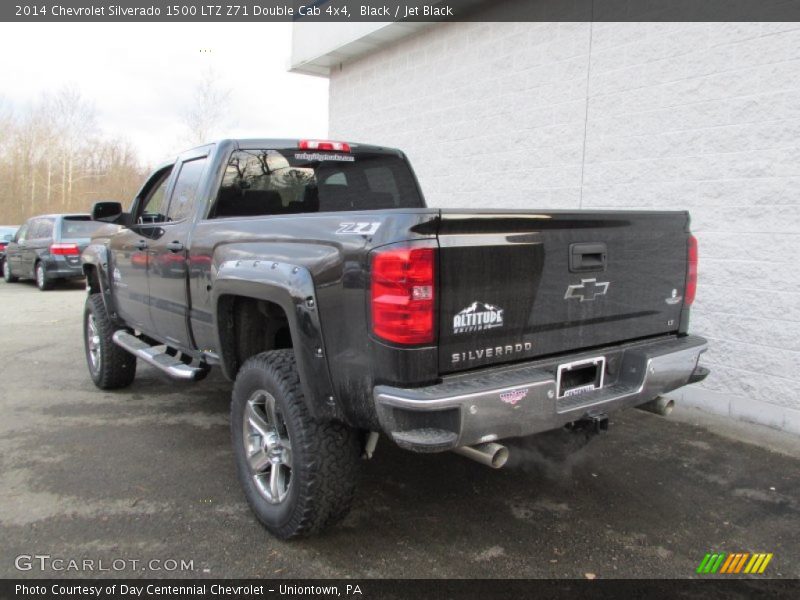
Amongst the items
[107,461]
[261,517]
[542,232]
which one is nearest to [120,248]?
[107,461]

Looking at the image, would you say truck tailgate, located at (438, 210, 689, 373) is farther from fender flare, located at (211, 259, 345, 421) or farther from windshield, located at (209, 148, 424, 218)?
Answer: windshield, located at (209, 148, 424, 218)

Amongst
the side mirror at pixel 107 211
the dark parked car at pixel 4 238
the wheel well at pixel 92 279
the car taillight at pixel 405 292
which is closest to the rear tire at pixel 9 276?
the dark parked car at pixel 4 238

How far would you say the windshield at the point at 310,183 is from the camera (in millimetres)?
3889

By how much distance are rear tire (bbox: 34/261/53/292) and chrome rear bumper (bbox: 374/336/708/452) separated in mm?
13586

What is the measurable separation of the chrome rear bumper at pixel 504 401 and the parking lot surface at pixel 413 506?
781 millimetres

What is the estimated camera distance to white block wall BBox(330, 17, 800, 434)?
4.45 meters

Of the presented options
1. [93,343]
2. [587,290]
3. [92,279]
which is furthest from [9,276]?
[587,290]

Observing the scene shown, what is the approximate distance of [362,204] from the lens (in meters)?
4.34

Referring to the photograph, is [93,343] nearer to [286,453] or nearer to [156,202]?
[156,202]

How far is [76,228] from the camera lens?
537 inches

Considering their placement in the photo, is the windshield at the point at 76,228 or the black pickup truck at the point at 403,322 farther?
the windshield at the point at 76,228

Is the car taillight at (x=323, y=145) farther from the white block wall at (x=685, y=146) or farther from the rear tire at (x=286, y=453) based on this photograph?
the white block wall at (x=685, y=146)

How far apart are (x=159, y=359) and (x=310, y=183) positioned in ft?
5.37

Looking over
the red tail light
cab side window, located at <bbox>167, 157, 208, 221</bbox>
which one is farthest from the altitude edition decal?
the red tail light
